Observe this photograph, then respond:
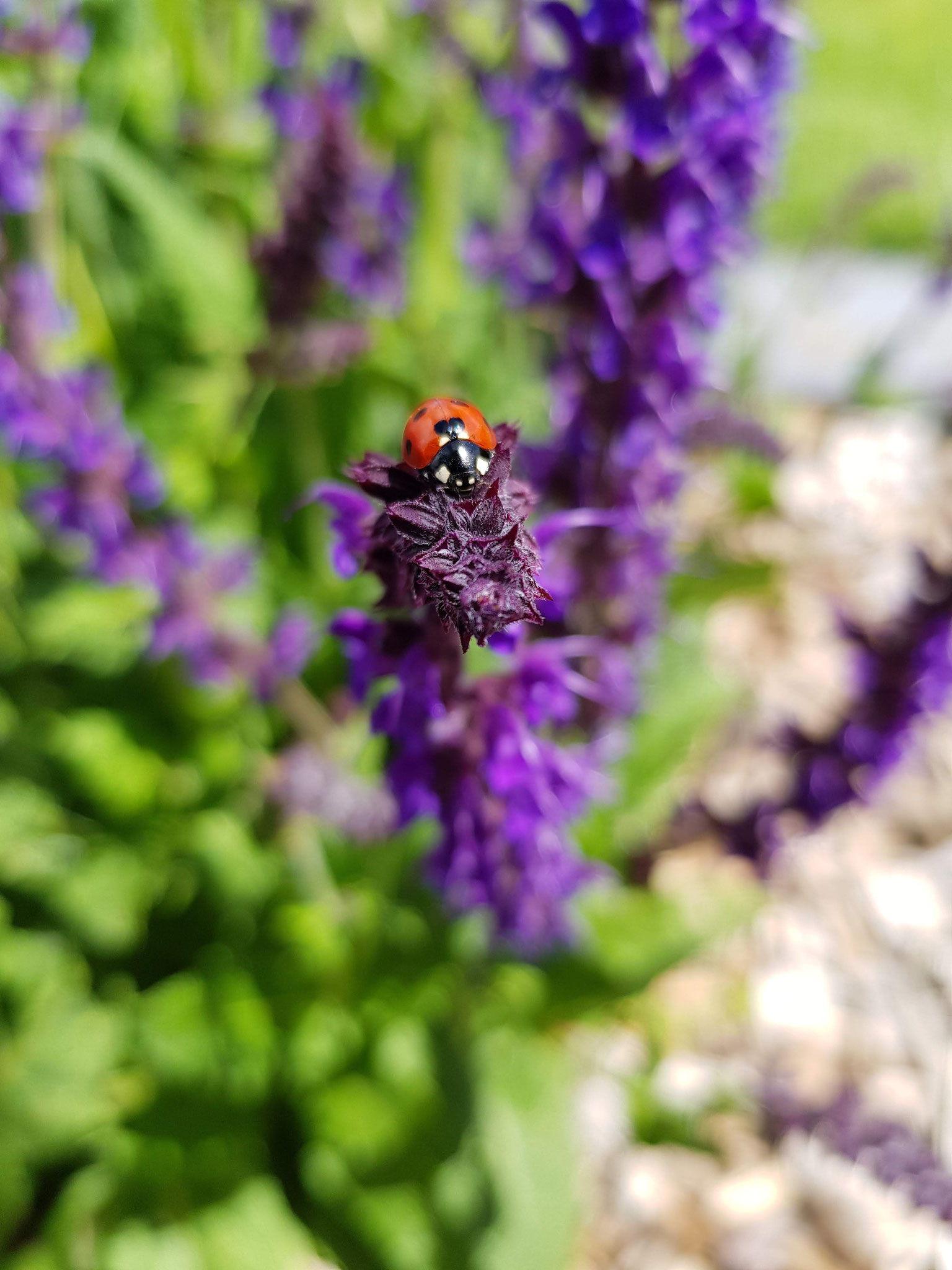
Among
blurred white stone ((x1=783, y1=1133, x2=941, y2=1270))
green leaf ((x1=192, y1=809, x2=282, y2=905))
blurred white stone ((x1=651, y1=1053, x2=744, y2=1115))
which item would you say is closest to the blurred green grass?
blurred white stone ((x1=651, y1=1053, x2=744, y2=1115))

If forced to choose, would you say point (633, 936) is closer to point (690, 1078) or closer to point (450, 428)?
point (690, 1078)

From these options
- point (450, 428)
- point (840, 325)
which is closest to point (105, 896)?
point (450, 428)

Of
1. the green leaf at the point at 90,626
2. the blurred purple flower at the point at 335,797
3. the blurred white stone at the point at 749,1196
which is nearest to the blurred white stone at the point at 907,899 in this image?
the blurred white stone at the point at 749,1196

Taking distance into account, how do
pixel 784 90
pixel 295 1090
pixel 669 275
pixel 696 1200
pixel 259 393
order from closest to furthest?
pixel 669 275
pixel 784 90
pixel 295 1090
pixel 696 1200
pixel 259 393

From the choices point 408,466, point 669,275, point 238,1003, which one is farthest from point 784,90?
point 238,1003

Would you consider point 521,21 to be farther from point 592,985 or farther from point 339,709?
point 592,985

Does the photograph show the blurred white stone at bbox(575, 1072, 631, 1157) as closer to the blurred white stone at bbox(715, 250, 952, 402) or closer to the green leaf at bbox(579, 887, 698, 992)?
the green leaf at bbox(579, 887, 698, 992)

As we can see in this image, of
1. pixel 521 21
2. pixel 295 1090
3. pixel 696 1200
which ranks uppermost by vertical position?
pixel 521 21
